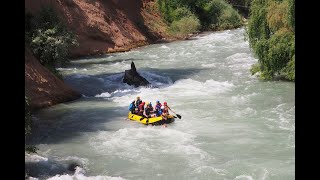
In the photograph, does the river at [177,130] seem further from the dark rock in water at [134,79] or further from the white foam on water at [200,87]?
the dark rock in water at [134,79]

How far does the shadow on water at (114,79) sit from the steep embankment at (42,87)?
1.88 meters

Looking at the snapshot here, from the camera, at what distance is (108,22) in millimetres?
45938

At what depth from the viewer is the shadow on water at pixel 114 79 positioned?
85.3 feet

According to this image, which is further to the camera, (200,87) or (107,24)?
(107,24)

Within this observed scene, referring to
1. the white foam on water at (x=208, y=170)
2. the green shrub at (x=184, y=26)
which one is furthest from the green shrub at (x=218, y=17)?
the white foam on water at (x=208, y=170)

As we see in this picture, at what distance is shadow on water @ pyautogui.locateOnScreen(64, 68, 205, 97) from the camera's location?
26.0 metres

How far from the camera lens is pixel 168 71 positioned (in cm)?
3108

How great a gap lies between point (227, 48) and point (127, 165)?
88.7ft

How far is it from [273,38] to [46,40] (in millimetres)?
13015

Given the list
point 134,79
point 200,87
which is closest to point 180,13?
point 134,79

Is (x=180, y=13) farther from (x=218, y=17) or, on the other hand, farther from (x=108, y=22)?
(x=108, y=22)

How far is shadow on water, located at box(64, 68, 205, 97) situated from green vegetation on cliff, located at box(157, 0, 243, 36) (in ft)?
71.9

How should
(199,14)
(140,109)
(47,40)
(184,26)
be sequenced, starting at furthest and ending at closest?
(199,14)
(184,26)
(47,40)
(140,109)
